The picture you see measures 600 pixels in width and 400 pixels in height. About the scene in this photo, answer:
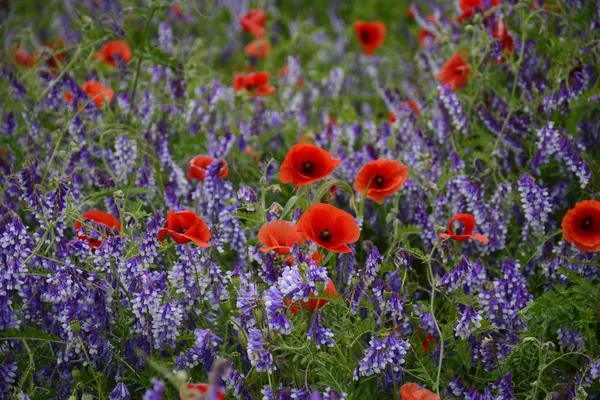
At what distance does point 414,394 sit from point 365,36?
2.76m

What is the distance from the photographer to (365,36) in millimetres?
4203

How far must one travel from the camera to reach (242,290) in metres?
1.88

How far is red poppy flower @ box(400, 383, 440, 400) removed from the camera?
1.78m

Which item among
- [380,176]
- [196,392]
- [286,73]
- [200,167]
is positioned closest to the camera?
[196,392]

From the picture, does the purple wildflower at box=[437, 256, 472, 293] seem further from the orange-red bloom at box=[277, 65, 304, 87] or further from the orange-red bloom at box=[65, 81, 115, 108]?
the orange-red bloom at box=[277, 65, 304, 87]

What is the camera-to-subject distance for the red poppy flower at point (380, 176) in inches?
88.0

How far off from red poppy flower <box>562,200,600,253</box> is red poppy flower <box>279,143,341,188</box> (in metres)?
0.65

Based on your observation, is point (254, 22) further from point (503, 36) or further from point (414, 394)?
point (414, 394)

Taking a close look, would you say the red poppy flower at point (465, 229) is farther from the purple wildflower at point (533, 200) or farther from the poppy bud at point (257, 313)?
the poppy bud at point (257, 313)

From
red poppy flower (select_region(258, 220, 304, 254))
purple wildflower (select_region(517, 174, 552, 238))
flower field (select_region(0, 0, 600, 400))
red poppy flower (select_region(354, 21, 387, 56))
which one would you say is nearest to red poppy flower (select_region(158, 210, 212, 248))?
flower field (select_region(0, 0, 600, 400))

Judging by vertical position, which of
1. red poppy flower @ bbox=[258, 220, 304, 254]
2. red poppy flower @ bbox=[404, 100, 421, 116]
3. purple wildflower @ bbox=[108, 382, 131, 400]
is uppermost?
red poppy flower @ bbox=[404, 100, 421, 116]

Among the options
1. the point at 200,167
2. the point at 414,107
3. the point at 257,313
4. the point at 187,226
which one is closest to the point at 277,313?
the point at 257,313

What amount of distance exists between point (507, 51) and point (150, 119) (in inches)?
50.8

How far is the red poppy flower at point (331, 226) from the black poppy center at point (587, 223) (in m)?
0.66
